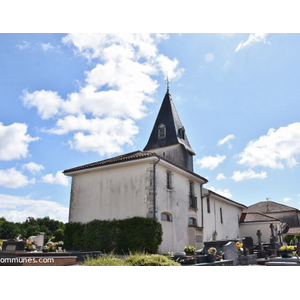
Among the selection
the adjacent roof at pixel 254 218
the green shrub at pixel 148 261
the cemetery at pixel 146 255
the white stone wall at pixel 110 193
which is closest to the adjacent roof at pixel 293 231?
the adjacent roof at pixel 254 218

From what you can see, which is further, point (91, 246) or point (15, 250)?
point (91, 246)

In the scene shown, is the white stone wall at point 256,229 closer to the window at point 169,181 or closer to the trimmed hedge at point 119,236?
the window at point 169,181

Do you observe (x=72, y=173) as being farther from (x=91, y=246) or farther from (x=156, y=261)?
(x=156, y=261)

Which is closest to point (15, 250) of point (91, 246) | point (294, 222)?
point (91, 246)

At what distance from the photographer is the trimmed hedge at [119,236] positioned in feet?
49.6

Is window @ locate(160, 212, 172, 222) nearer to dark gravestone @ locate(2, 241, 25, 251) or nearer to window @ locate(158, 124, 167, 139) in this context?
dark gravestone @ locate(2, 241, 25, 251)

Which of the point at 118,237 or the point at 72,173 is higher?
the point at 72,173

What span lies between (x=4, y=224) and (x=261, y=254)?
165 ft

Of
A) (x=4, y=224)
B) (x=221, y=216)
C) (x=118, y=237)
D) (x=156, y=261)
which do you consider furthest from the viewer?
(x=4, y=224)

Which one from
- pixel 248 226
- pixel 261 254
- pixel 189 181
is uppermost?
pixel 189 181

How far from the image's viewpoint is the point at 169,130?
28281 millimetres

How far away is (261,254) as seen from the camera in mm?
16047

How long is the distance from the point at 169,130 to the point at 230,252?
16621 millimetres

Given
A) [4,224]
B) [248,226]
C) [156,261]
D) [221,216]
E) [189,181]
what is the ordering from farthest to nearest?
[4,224] → [248,226] → [221,216] → [189,181] → [156,261]
